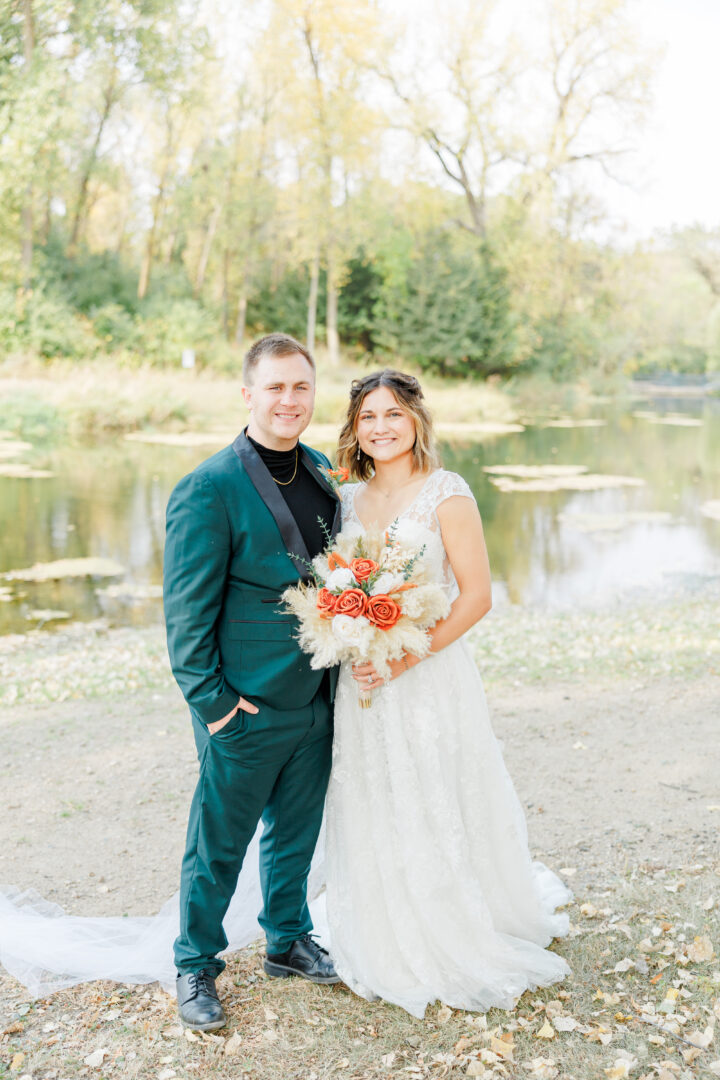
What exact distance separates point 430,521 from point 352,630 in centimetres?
57

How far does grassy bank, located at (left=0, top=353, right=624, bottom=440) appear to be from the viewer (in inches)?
919

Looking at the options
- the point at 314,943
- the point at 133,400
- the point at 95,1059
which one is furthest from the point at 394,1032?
the point at 133,400

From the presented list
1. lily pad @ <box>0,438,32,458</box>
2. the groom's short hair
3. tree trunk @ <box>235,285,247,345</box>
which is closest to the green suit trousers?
the groom's short hair

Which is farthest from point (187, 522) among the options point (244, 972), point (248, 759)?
point (244, 972)

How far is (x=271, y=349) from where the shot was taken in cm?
300

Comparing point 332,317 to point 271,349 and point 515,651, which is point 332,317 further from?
point 271,349

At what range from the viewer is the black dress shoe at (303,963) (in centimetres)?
330

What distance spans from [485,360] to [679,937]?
36122mm

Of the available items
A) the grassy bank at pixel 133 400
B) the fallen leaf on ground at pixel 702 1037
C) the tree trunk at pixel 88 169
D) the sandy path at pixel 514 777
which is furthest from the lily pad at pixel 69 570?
the tree trunk at pixel 88 169

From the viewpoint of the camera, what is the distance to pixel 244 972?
3.40m

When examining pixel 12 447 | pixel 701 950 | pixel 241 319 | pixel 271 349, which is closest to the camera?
pixel 271 349

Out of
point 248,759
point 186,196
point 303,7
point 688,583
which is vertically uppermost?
point 303,7

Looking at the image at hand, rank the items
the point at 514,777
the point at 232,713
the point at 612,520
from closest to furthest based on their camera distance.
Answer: the point at 232,713, the point at 514,777, the point at 612,520

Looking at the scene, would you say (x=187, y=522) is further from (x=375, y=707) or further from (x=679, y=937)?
(x=679, y=937)
